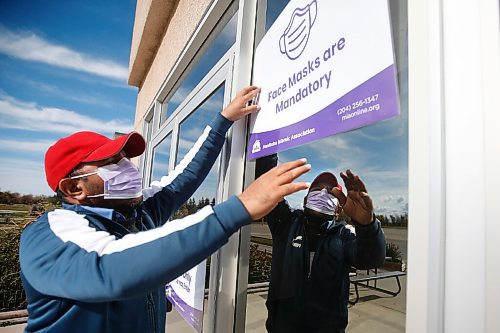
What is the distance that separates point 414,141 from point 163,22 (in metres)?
3.32

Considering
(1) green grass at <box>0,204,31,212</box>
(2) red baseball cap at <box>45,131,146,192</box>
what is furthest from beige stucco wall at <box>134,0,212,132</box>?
(1) green grass at <box>0,204,31,212</box>

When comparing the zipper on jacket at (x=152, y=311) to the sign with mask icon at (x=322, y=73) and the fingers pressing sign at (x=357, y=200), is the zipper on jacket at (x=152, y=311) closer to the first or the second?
the sign with mask icon at (x=322, y=73)

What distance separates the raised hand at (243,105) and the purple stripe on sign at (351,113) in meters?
0.27

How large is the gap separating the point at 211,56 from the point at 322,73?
145cm

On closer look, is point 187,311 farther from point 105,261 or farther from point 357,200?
point 357,200

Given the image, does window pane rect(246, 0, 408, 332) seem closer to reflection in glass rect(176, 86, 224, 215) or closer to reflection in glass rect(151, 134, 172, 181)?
reflection in glass rect(176, 86, 224, 215)

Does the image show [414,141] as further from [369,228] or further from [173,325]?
[173,325]

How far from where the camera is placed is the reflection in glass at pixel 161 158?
2875 mm

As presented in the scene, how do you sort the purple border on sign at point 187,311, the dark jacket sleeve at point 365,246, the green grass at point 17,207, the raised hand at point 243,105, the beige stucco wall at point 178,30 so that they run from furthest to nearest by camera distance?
the green grass at point 17,207, the beige stucco wall at point 178,30, the purple border on sign at point 187,311, the raised hand at point 243,105, the dark jacket sleeve at point 365,246

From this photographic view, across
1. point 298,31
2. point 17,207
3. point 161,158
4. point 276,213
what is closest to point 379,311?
point 276,213

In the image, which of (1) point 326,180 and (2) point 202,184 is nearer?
(1) point 326,180

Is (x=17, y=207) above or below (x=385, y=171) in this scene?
below

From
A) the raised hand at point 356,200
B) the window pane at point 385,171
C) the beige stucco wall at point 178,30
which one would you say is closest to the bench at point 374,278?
the window pane at point 385,171

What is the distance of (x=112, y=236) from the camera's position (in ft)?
2.98
